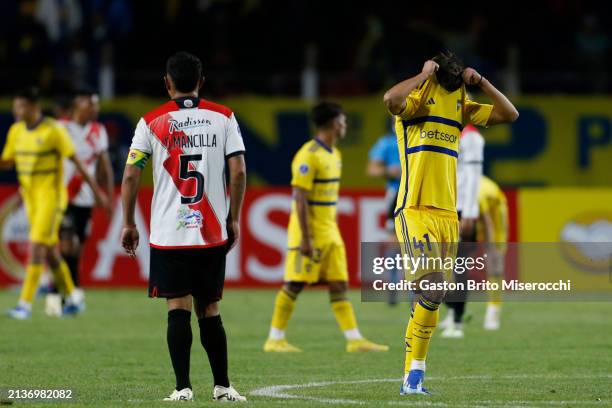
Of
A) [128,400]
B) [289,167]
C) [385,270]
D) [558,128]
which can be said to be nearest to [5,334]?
[128,400]

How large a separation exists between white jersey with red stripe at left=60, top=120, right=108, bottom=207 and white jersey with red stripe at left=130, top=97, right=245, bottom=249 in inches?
314

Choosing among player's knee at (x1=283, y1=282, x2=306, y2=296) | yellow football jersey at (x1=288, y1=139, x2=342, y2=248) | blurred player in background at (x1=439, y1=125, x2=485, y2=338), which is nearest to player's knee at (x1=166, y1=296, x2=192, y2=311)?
yellow football jersey at (x1=288, y1=139, x2=342, y2=248)

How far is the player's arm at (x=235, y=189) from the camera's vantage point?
332 inches

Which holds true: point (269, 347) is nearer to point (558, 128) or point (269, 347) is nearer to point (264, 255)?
point (264, 255)

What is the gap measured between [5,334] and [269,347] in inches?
107

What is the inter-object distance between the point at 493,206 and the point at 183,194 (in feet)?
23.0

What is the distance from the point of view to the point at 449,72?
904cm

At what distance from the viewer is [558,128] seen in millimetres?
23250

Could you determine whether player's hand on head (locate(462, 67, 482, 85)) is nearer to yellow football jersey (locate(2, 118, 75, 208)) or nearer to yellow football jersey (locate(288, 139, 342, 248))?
yellow football jersey (locate(288, 139, 342, 248))

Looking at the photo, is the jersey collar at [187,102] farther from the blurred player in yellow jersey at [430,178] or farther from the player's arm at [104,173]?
the player's arm at [104,173]

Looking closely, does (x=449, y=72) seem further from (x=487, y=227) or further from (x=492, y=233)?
(x=492, y=233)

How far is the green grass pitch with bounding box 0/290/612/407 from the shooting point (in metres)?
8.80

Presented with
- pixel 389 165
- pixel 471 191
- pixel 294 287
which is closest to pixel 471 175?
pixel 471 191

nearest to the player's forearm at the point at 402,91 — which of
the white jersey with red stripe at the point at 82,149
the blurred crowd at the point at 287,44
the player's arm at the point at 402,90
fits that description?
the player's arm at the point at 402,90
